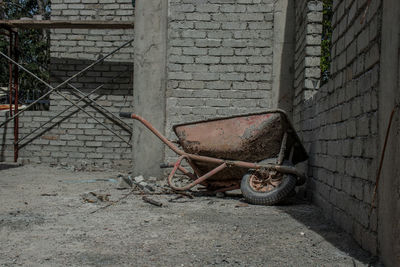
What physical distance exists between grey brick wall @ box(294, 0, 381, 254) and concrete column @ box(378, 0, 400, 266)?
11cm

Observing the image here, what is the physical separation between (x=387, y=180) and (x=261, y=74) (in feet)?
13.1

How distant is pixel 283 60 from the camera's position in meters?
5.70

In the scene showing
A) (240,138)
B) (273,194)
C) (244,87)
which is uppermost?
(244,87)

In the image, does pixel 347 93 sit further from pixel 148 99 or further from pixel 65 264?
pixel 148 99

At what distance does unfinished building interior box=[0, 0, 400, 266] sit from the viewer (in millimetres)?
2102

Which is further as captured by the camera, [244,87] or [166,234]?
[244,87]

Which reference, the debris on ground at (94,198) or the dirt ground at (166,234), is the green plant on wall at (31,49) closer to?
the debris on ground at (94,198)

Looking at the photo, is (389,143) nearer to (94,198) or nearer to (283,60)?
(94,198)

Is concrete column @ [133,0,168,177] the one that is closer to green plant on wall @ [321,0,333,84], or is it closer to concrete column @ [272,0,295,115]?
concrete column @ [272,0,295,115]

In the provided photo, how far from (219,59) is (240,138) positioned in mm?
2097

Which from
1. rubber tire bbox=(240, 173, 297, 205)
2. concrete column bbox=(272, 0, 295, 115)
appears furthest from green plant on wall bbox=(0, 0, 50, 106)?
rubber tire bbox=(240, 173, 297, 205)

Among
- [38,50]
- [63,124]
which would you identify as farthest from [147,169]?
[38,50]

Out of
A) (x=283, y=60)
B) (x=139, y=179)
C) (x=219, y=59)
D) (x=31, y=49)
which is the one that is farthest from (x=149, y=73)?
(x=31, y=49)

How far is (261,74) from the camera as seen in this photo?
575cm
